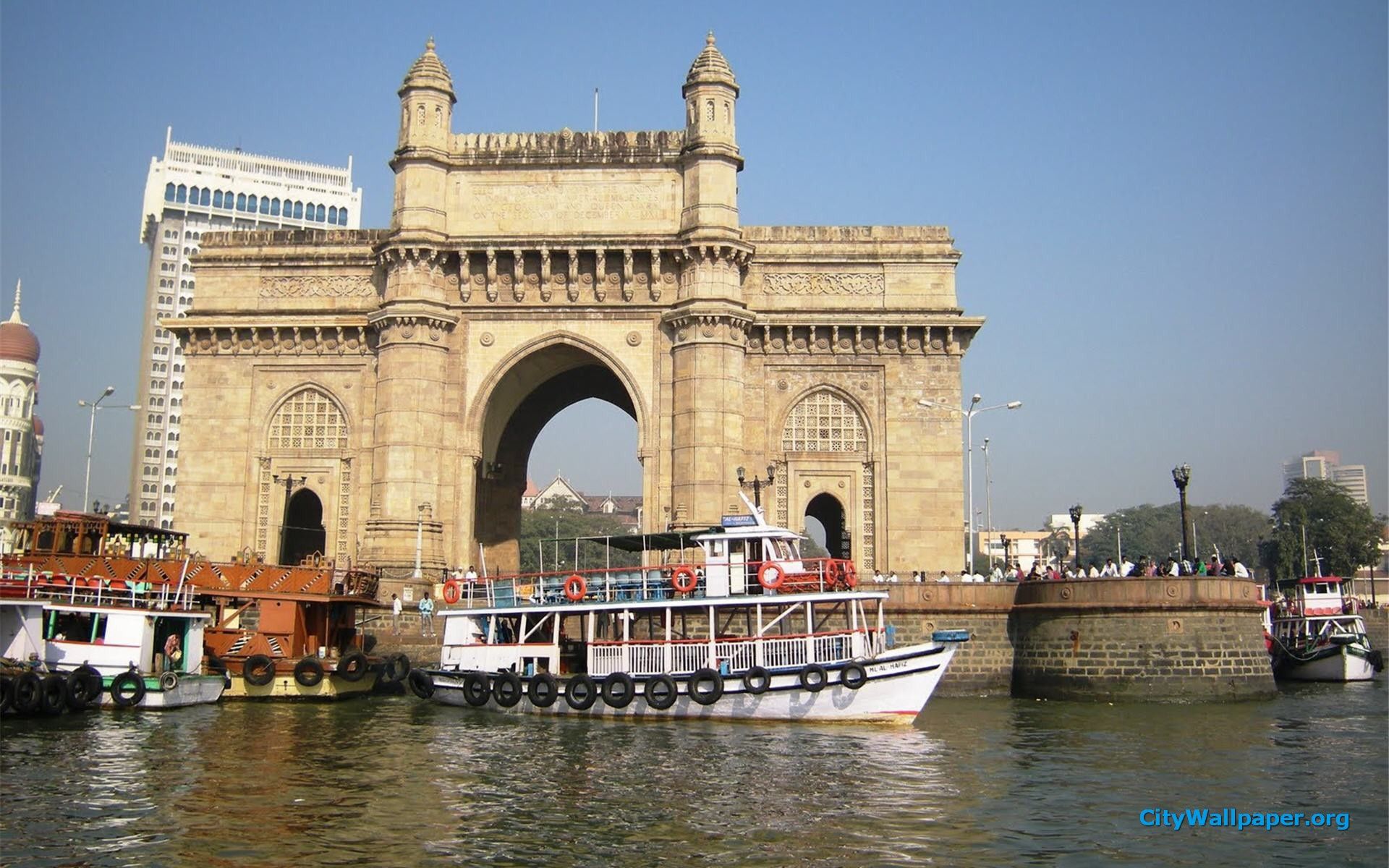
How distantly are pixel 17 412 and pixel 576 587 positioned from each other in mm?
116610

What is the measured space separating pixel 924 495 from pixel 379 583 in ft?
55.3

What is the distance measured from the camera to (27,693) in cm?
2602

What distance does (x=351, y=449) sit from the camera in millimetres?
41969

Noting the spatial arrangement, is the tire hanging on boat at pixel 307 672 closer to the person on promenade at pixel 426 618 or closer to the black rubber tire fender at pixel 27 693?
the person on promenade at pixel 426 618

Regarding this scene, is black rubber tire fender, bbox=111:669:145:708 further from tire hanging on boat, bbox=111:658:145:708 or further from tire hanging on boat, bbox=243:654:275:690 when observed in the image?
tire hanging on boat, bbox=243:654:275:690

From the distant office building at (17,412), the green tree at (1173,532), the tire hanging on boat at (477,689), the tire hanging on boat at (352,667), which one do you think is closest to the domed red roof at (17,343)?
the distant office building at (17,412)

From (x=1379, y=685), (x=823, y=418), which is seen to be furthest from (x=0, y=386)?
(x=1379, y=685)

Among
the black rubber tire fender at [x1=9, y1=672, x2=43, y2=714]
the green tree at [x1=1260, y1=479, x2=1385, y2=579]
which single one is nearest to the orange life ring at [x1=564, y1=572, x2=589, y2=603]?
the black rubber tire fender at [x1=9, y1=672, x2=43, y2=714]

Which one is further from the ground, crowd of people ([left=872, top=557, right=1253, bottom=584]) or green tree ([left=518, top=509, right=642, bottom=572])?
green tree ([left=518, top=509, right=642, bottom=572])

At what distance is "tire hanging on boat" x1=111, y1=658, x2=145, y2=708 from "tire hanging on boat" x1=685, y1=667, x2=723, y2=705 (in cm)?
1187

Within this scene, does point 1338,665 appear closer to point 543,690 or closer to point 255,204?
point 543,690

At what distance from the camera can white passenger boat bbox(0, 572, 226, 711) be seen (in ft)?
92.6

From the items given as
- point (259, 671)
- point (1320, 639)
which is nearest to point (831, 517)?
point (1320, 639)

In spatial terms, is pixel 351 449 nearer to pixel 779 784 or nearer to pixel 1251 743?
pixel 779 784
